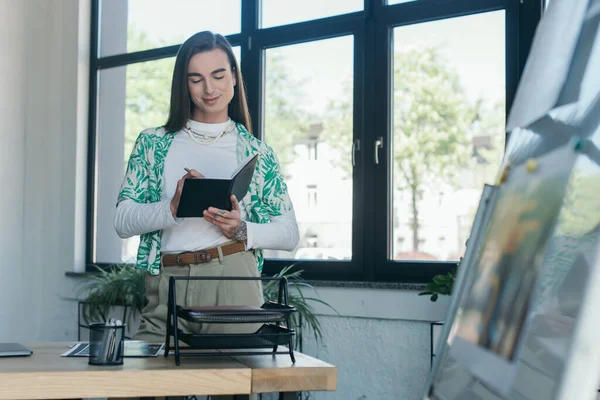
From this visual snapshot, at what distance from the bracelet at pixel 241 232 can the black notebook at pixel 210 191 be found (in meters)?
0.09

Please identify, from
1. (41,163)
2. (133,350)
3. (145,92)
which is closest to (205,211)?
(133,350)

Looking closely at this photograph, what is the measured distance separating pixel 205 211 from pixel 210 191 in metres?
0.07

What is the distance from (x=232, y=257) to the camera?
2098 mm

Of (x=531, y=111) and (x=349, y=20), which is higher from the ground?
(x=349, y=20)

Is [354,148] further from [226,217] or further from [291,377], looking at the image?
[291,377]

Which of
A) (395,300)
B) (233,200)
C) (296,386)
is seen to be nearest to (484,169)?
(395,300)

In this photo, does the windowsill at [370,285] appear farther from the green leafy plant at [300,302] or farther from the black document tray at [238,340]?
the black document tray at [238,340]

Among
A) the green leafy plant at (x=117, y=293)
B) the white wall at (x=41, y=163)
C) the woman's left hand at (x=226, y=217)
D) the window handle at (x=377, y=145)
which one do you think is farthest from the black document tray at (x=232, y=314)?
the white wall at (x=41, y=163)

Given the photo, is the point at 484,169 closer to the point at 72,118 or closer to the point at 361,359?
the point at 361,359

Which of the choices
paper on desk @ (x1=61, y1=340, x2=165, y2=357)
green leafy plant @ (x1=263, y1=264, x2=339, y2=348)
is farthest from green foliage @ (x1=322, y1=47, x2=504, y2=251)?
paper on desk @ (x1=61, y1=340, x2=165, y2=357)

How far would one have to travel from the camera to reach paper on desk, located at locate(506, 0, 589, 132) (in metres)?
0.72

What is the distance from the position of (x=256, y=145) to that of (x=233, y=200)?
0.31m

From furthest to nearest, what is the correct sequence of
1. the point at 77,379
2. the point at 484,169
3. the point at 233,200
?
the point at 484,169 → the point at 233,200 → the point at 77,379

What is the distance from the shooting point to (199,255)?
2.07 m
